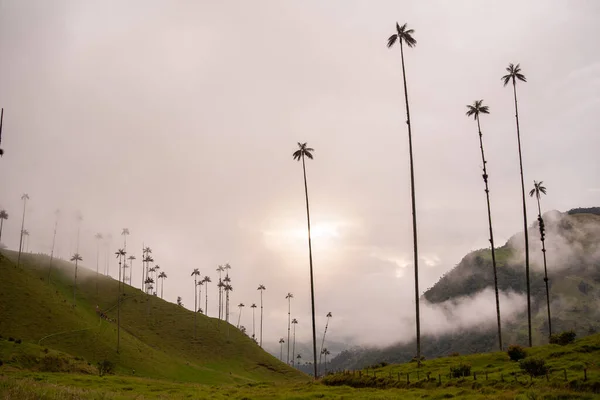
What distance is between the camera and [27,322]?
110500 mm

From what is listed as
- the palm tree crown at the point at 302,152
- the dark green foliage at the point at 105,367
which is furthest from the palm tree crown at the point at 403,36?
the dark green foliage at the point at 105,367

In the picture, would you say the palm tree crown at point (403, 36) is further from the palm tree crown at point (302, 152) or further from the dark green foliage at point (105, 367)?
the dark green foliage at point (105, 367)

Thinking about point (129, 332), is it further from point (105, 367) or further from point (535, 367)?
point (535, 367)

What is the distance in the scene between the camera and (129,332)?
484 feet

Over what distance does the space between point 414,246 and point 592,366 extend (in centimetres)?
2470

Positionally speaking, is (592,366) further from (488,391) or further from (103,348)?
(103,348)

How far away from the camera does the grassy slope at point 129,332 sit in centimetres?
10919

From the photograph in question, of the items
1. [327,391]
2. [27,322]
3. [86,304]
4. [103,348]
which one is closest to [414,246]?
[327,391]

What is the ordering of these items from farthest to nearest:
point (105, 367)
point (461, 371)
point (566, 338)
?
point (105, 367)
point (566, 338)
point (461, 371)

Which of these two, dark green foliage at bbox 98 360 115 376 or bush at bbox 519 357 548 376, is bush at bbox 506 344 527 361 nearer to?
bush at bbox 519 357 548 376

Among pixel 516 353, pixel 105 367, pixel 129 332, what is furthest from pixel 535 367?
pixel 129 332

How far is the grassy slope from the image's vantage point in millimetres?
109188

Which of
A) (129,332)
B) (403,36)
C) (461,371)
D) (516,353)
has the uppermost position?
(403,36)

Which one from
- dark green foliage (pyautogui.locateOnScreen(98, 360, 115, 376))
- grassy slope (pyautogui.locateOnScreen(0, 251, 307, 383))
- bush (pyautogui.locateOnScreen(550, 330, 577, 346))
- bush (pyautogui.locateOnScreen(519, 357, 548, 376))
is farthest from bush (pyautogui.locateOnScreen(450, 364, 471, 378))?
grassy slope (pyautogui.locateOnScreen(0, 251, 307, 383))
